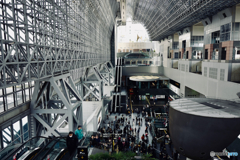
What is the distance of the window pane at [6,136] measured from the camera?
31.6 feet

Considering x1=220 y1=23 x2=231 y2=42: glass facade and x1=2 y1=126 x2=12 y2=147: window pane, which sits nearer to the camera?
x1=2 y1=126 x2=12 y2=147: window pane

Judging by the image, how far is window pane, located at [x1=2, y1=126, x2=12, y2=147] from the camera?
9.62m

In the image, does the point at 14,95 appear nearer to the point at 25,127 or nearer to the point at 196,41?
the point at 25,127

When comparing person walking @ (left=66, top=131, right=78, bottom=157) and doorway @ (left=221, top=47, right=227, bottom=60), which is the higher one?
doorway @ (left=221, top=47, right=227, bottom=60)

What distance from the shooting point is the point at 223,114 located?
10070mm

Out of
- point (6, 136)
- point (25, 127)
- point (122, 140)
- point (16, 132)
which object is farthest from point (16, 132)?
point (122, 140)

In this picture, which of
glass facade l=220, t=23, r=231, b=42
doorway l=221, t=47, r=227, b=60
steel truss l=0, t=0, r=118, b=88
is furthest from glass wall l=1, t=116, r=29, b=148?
glass facade l=220, t=23, r=231, b=42

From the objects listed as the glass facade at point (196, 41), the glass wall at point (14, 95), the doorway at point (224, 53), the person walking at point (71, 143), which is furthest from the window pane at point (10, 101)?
the glass facade at point (196, 41)

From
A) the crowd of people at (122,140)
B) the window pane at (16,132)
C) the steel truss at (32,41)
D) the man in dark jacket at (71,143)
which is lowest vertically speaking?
the crowd of people at (122,140)

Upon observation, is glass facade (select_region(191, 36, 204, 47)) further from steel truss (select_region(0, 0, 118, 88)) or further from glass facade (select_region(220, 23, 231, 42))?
steel truss (select_region(0, 0, 118, 88))

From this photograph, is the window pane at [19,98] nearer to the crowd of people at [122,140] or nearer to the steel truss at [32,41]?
the steel truss at [32,41]

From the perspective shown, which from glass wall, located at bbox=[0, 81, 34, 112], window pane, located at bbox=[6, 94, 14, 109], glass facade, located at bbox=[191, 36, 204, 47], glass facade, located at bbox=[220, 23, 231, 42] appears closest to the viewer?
glass wall, located at bbox=[0, 81, 34, 112]

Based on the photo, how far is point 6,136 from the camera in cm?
983

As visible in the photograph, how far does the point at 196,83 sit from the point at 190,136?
779 inches
